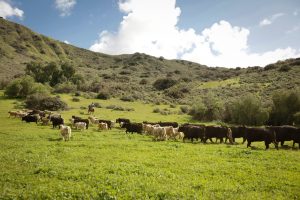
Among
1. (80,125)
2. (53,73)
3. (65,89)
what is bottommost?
(80,125)

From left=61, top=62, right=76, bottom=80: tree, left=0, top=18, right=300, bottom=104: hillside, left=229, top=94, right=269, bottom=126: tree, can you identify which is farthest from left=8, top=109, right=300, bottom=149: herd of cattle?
left=61, top=62, right=76, bottom=80: tree

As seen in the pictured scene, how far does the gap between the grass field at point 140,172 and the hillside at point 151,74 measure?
164 ft

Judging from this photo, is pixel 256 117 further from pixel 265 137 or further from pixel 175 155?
pixel 175 155

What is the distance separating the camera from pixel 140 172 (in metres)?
15.9

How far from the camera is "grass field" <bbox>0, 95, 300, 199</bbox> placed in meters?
13.1

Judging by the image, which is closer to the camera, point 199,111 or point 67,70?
point 199,111

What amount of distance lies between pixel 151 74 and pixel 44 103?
112807 millimetres

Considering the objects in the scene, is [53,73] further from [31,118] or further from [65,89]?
[31,118]

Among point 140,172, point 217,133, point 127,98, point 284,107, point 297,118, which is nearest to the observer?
A: point 140,172

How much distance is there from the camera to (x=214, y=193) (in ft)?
43.3

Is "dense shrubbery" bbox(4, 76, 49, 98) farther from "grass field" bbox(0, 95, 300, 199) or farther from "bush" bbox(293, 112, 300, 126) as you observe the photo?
"bush" bbox(293, 112, 300, 126)

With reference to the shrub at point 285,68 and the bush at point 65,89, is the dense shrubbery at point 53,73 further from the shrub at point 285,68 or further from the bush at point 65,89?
the shrub at point 285,68

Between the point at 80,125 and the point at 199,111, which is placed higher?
the point at 199,111

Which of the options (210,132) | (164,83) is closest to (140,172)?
(210,132)
